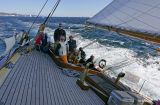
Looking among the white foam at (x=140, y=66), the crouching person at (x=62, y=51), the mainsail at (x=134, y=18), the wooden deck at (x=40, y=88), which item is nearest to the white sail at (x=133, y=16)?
the mainsail at (x=134, y=18)

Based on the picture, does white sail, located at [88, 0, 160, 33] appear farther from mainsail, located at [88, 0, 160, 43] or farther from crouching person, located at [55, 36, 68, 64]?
crouching person, located at [55, 36, 68, 64]

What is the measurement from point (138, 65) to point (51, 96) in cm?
1235

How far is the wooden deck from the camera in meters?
5.52

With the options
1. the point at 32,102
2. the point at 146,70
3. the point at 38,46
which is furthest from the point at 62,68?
the point at 146,70

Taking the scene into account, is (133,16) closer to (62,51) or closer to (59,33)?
(62,51)

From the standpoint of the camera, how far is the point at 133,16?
5668 mm

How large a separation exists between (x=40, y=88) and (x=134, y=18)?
2572mm

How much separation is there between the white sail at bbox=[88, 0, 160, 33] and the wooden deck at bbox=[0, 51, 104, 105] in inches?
68.4

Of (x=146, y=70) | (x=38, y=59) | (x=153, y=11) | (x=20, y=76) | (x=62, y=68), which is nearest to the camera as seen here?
(x=153, y=11)

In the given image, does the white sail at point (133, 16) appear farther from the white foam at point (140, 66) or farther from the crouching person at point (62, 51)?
the white foam at point (140, 66)

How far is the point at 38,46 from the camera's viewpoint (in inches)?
444

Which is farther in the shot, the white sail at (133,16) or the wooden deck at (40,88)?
the wooden deck at (40,88)

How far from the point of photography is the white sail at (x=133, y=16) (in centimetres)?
505

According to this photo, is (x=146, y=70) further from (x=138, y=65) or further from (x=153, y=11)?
(x=153, y=11)
